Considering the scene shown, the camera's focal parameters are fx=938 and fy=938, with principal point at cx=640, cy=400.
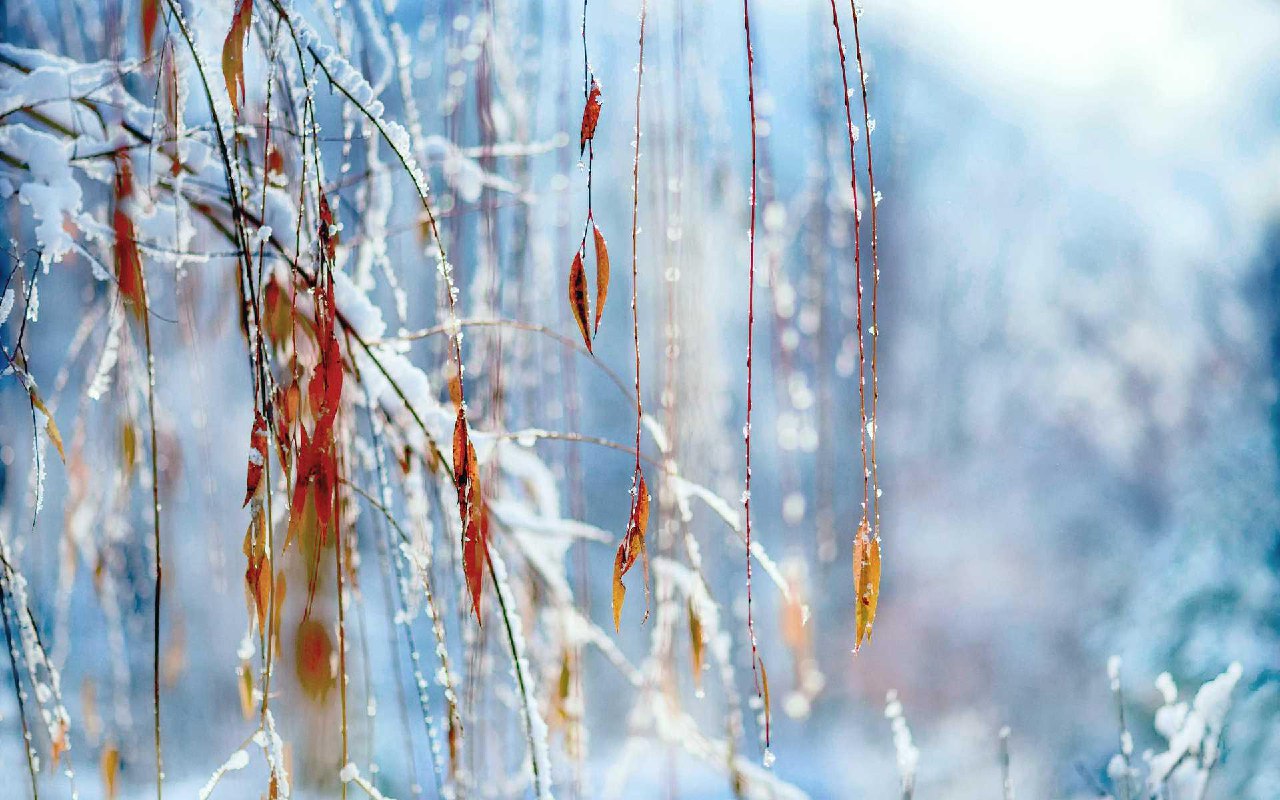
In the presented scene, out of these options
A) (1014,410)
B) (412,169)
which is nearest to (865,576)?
(412,169)

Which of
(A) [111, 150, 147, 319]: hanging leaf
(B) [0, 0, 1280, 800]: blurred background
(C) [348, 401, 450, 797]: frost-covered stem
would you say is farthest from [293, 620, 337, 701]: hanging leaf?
(B) [0, 0, 1280, 800]: blurred background

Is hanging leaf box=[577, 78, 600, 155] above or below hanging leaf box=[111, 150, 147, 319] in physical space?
above

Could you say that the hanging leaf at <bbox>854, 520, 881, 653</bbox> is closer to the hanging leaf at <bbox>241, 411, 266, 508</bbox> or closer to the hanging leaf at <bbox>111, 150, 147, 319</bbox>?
the hanging leaf at <bbox>241, 411, 266, 508</bbox>

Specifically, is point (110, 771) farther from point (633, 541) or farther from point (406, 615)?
point (633, 541)

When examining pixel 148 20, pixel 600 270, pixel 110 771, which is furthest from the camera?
pixel 110 771

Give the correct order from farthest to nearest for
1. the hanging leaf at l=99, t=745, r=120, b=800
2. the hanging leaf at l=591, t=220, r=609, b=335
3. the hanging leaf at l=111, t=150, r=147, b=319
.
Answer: the hanging leaf at l=99, t=745, r=120, b=800
the hanging leaf at l=111, t=150, r=147, b=319
the hanging leaf at l=591, t=220, r=609, b=335

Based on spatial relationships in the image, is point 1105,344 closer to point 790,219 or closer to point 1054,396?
point 1054,396
